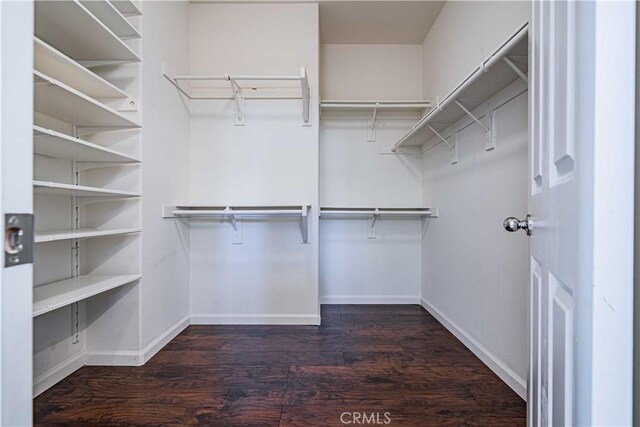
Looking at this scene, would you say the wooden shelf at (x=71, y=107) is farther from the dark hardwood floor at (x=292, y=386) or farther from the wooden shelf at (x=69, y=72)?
the dark hardwood floor at (x=292, y=386)

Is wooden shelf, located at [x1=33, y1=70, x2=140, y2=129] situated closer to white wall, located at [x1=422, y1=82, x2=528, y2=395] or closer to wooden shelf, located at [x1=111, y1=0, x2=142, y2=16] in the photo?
wooden shelf, located at [x1=111, y1=0, x2=142, y2=16]

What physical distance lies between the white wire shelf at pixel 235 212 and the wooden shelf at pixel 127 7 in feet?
3.76

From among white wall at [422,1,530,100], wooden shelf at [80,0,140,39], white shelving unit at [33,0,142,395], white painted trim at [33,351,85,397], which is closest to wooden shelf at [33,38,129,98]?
white shelving unit at [33,0,142,395]

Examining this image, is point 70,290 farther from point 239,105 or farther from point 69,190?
point 239,105

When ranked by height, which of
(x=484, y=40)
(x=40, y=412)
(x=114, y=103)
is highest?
(x=484, y=40)

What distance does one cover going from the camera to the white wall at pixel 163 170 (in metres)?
1.76

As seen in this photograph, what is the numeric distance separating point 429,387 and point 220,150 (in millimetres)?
2150

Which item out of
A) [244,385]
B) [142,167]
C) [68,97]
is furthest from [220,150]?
[244,385]

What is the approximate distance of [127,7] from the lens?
5.32 ft

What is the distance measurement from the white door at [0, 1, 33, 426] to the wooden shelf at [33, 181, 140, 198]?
825 mm

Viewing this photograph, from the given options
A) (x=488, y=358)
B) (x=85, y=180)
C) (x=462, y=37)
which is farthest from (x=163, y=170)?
(x=488, y=358)

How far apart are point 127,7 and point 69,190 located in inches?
44.1

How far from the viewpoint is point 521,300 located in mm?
1432

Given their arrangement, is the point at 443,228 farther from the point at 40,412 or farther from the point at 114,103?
the point at 40,412
